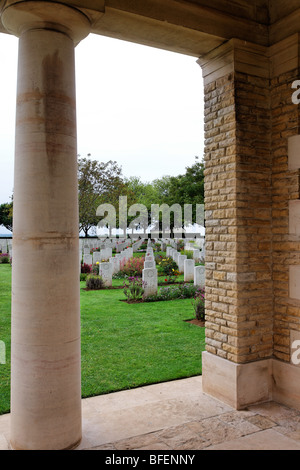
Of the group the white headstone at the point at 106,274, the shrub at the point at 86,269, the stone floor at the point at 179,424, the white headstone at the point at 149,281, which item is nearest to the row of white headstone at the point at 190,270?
the white headstone at the point at 149,281

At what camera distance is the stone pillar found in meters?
4.28

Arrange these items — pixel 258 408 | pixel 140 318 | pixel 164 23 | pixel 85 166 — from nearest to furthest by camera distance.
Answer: pixel 164 23 → pixel 258 408 → pixel 140 318 → pixel 85 166

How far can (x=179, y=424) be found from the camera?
12.6 feet

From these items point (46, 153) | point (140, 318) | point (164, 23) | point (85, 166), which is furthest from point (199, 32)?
point (85, 166)

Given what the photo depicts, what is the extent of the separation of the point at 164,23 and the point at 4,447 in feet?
14.0

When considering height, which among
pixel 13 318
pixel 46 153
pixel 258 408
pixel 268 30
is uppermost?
pixel 268 30

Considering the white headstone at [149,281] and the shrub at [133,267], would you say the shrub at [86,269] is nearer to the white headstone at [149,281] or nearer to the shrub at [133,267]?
the shrub at [133,267]

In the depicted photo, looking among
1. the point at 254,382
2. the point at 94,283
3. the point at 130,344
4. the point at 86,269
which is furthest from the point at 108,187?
the point at 254,382

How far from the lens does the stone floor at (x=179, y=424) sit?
3.46 meters

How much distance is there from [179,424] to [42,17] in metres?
3.94

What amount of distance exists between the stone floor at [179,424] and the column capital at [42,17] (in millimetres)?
3677

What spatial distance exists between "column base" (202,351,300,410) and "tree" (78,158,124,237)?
22314 mm

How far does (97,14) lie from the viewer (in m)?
3.48
